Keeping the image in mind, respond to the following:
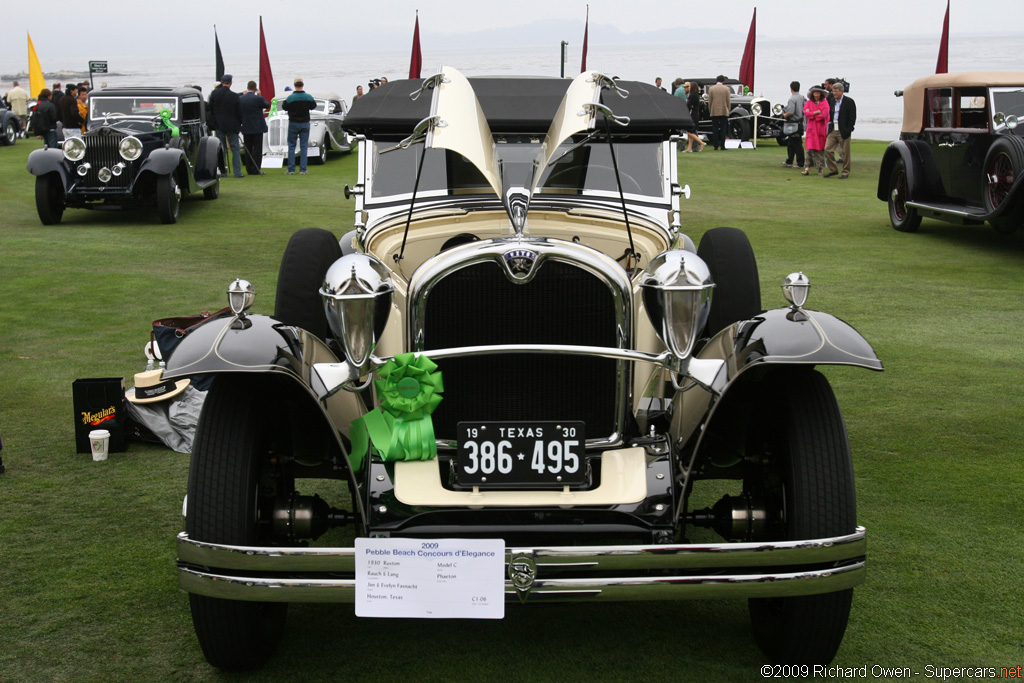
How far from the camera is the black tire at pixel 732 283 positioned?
418cm

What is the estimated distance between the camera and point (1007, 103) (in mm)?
10531

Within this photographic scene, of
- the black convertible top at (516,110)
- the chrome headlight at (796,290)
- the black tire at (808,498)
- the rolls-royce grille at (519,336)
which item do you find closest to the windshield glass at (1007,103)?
the black convertible top at (516,110)

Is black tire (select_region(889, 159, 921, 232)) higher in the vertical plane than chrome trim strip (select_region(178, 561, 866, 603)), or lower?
higher

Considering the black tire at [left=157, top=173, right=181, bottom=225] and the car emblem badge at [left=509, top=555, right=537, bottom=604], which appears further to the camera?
the black tire at [left=157, top=173, right=181, bottom=225]

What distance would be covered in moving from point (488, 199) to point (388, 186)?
62 centimetres

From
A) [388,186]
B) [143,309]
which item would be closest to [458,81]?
[388,186]

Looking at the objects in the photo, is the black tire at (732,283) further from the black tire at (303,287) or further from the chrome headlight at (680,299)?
the black tire at (303,287)

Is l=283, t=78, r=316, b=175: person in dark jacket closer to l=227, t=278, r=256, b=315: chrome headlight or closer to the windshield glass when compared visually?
the windshield glass

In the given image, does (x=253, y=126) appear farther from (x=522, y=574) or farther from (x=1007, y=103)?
(x=522, y=574)

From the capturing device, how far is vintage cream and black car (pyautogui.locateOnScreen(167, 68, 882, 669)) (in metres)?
2.64

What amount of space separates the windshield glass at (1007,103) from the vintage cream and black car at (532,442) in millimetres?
8537

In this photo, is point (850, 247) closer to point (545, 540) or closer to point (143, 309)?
point (143, 309)

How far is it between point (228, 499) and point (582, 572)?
0.98 metres

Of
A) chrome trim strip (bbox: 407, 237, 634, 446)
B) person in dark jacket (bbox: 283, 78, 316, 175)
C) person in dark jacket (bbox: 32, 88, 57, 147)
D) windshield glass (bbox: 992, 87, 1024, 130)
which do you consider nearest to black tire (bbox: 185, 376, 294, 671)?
Result: chrome trim strip (bbox: 407, 237, 634, 446)
